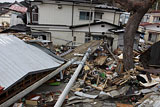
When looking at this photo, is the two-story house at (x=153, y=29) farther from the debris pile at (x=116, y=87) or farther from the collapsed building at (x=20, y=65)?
the collapsed building at (x=20, y=65)

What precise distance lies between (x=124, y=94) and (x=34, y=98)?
4979 mm

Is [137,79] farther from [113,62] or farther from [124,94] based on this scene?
[113,62]

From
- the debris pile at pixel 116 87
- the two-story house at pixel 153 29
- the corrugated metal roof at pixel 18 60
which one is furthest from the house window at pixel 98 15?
the corrugated metal roof at pixel 18 60

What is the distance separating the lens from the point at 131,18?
34.4ft

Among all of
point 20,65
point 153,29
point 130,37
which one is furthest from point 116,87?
point 153,29

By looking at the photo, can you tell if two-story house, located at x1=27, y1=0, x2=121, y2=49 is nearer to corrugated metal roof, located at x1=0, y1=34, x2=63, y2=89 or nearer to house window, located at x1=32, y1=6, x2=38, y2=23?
house window, located at x1=32, y1=6, x2=38, y2=23

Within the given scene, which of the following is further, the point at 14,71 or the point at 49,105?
the point at 49,105

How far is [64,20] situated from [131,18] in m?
10.2

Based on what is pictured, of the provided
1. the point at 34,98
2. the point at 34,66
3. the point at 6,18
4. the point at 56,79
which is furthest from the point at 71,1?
the point at 6,18

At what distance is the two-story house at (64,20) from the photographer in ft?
57.8

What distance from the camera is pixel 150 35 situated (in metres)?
26.7

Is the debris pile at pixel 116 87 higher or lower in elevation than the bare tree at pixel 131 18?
lower

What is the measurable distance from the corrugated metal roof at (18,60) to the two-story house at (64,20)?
942 cm

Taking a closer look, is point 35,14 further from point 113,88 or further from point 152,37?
point 152,37
